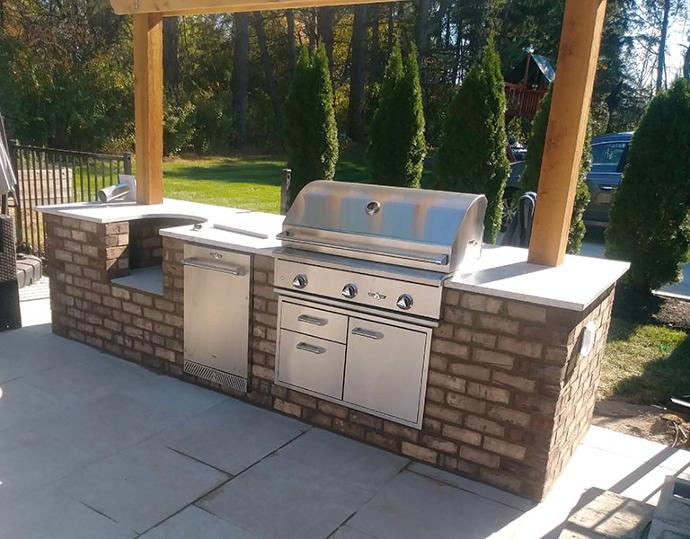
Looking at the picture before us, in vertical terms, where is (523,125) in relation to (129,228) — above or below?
above

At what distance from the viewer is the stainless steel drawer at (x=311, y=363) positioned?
135 inches

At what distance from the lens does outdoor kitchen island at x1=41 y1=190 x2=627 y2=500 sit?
290cm

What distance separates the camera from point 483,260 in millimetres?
3547

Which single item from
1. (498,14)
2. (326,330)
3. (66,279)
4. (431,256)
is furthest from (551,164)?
(498,14)

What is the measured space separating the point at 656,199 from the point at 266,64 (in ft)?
60.7

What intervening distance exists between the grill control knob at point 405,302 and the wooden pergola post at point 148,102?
2.91m

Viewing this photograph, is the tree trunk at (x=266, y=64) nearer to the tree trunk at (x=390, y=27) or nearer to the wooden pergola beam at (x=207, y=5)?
the tree trunk at (x=390, y=27)

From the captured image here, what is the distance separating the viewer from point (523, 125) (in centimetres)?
1708

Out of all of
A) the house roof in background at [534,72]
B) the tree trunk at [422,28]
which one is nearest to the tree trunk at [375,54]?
the tree trunk at [422,28]

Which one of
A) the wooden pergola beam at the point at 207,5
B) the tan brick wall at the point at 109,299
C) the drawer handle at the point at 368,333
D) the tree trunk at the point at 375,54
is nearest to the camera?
the drawer handle at the point at 368,333

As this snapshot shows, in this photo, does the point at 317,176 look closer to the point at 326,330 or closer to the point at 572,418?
the point at 326,330

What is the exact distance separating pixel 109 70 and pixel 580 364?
15995 millimetres

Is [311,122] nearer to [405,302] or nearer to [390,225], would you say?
[390,225]

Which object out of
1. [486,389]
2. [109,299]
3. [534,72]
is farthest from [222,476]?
[534,72]
